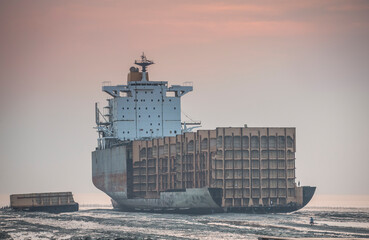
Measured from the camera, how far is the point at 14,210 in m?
109

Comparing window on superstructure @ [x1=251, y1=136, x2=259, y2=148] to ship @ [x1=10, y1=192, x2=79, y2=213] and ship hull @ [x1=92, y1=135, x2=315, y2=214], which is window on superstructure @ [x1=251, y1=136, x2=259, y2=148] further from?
ship @ [x1=10, y1=192, x2=79, y2=213]

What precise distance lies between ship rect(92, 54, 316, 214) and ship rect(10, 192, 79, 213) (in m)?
4.90

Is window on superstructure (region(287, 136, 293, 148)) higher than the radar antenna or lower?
lower

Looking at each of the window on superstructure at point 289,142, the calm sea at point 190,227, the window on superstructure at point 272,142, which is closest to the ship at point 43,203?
the calm sea at point 190,227

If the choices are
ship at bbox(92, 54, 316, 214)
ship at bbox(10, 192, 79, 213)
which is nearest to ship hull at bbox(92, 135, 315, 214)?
ship at bbox(92, 54, 316, 214)

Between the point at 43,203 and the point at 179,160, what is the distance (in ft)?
73.2

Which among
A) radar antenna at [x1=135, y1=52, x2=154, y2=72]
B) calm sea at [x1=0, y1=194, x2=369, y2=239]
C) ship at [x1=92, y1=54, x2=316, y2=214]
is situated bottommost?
calm sea at [x1=0, y1=194, x2=369, y2=239]

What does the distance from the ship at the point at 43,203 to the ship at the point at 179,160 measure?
16.1ft

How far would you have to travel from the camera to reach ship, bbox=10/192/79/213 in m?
108

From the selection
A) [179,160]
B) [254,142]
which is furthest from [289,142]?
[179,160]

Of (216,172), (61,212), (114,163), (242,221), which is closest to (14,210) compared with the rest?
(61,212)

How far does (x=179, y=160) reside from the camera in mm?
92750

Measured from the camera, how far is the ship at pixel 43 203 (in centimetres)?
10838

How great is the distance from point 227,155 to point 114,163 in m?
25.8
